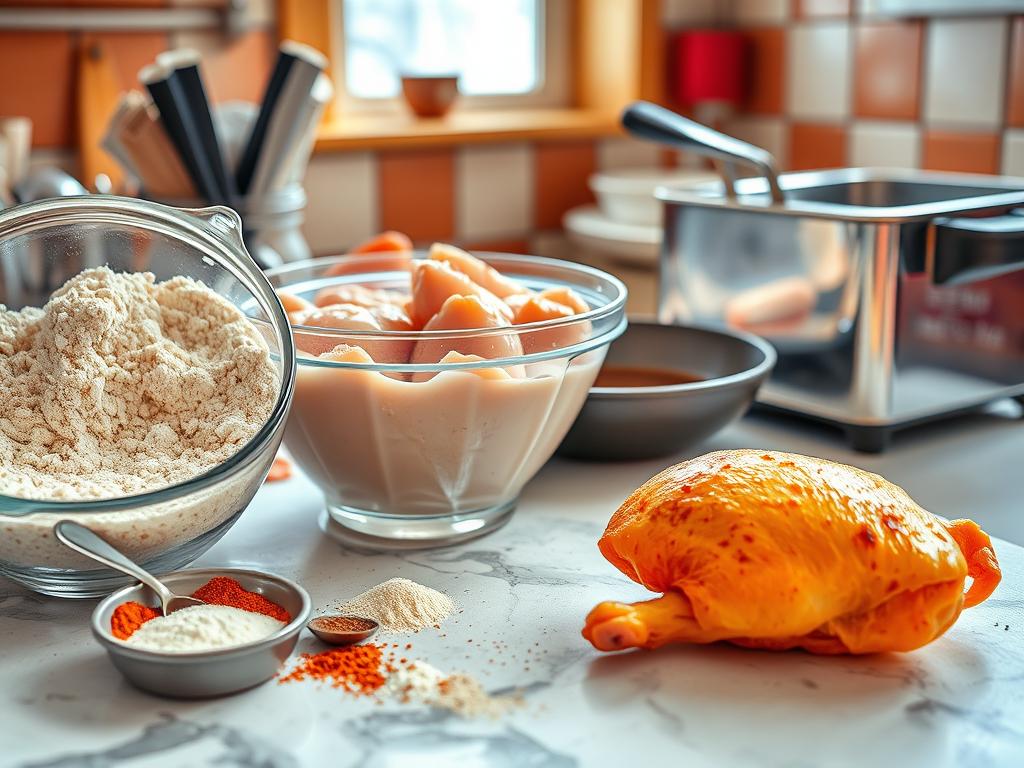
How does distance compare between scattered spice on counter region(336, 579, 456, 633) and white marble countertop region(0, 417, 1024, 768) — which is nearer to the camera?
white marble countertop region(0, 417, 1024, 768)

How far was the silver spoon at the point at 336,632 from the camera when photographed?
604 mm

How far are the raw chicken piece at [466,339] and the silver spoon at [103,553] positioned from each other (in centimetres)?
19

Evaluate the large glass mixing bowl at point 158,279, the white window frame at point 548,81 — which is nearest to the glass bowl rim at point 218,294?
the large glass mixing bowl at point 158,279

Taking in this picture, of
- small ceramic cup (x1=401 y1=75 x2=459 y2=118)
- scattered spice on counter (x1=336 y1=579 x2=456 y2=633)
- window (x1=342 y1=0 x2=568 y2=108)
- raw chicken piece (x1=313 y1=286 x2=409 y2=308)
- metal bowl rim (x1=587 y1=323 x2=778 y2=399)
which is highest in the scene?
window (x1=342 y1=0 x2=568 y2=108)

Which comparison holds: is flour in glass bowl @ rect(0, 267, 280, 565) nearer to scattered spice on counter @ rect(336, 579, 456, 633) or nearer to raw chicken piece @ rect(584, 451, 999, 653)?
scattered spice on counter @ rect(336, 579, 456, 633)

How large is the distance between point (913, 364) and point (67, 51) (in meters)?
1.10

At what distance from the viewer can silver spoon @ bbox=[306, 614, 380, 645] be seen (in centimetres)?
60

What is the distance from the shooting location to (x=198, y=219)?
673 millimetres

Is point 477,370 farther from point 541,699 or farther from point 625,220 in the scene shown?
point 625,220

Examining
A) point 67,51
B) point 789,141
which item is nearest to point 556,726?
point 67,51

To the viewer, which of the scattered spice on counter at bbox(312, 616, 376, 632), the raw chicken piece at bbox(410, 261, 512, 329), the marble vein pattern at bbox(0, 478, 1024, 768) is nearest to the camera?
the marble vein pattern at bbox(0, 478, 1024, 768)

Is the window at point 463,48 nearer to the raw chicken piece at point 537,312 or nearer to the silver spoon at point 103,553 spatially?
the raw chicken piece at point 537,312

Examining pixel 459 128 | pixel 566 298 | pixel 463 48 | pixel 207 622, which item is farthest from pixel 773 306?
pixel 463 48

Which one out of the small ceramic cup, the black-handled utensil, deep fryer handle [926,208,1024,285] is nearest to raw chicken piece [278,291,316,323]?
the black-handled utensil
